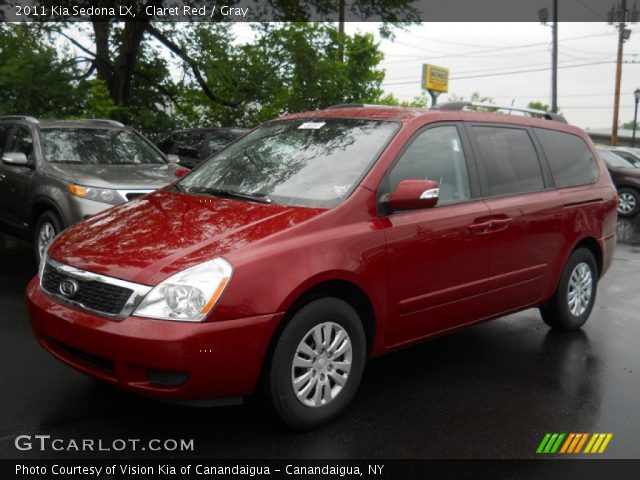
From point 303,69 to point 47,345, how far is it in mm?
14911

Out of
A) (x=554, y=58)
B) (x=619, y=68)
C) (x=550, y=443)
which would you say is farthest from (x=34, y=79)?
(x=619, y=68)

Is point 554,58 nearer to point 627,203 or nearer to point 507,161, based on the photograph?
point 627,203

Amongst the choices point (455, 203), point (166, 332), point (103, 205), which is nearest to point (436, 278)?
point (455, 203)

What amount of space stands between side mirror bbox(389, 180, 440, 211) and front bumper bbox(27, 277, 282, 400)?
3.46ft

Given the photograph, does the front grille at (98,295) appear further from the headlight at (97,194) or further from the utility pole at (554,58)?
the utility pole at (554,58)

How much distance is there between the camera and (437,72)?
2953 centimetres

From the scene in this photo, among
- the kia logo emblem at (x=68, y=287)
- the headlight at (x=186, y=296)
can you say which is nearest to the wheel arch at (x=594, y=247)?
the headlight at (x=186, y=296)

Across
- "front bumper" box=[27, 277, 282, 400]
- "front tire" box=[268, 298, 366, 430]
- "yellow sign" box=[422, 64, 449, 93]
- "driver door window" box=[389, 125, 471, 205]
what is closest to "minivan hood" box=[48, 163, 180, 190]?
"driver door window" box=[389, 125, 471, 205]

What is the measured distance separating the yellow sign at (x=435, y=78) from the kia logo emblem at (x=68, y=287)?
26.1 m

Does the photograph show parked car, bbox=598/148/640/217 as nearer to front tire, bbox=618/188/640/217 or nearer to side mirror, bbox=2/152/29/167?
front tire, bbox=618/188/640/217

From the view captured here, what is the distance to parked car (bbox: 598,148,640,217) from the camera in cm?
1578

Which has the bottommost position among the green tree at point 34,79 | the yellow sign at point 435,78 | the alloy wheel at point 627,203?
the alloy wheel at point 627,203

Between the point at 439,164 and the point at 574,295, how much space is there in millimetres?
2063

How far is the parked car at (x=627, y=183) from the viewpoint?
15781mm
